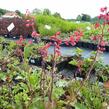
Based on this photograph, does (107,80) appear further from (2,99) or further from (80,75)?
(2,99)

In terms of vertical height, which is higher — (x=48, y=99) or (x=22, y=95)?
(x=48, y=99)

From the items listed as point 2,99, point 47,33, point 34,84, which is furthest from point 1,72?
point 47,33

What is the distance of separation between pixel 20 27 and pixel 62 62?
185 inches

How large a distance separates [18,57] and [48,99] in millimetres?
2778

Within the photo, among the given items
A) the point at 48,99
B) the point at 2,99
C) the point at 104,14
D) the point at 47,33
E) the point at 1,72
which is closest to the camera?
the point at 104,14

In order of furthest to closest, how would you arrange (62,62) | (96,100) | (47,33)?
(47,33) → (62,62) → (96,100)

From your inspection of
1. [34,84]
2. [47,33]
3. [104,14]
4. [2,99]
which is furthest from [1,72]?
[47,33]

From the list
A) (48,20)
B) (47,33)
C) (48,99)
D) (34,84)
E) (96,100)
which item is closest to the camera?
(48,99)

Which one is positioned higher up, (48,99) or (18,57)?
(48,99)

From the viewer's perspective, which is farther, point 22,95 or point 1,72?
point 1,72

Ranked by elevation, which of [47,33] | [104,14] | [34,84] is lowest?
[47,33]

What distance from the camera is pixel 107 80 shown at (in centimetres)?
402

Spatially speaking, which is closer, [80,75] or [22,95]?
[22,95]

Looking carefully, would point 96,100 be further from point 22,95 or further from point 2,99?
point 2,99
